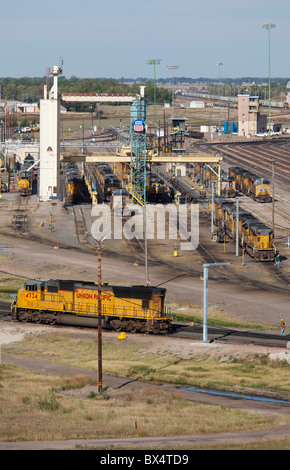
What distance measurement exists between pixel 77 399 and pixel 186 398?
18.7ft

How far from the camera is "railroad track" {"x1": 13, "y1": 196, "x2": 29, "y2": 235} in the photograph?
9494 cm

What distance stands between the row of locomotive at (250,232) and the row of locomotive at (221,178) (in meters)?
21.8

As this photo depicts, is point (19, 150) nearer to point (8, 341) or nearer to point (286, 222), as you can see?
point (286, 222)

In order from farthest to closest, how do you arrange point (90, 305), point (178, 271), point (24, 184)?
point (24, 184) < point (178, 271) < point (90, 305)

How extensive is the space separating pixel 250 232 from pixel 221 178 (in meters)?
43.9

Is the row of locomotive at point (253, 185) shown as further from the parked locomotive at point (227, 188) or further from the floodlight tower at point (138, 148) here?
the floodlight tower at point (138, 148)

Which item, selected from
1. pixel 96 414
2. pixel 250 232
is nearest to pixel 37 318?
pixel 96 414

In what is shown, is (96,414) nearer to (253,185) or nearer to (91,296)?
(91,296)

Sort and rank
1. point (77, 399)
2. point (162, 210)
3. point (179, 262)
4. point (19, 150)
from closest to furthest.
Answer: point (77, 399), point (179, 262), point (162, 210), point (19, 150)

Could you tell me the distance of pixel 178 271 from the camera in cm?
7281

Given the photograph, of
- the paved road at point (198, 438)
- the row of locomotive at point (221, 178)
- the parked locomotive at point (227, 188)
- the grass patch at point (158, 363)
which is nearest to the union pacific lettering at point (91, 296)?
the grass patch at point (158, 363)

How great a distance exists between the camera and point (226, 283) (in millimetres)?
67750

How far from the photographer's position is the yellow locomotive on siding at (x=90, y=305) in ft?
166

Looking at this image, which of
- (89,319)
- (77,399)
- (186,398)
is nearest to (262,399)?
(186,398)
